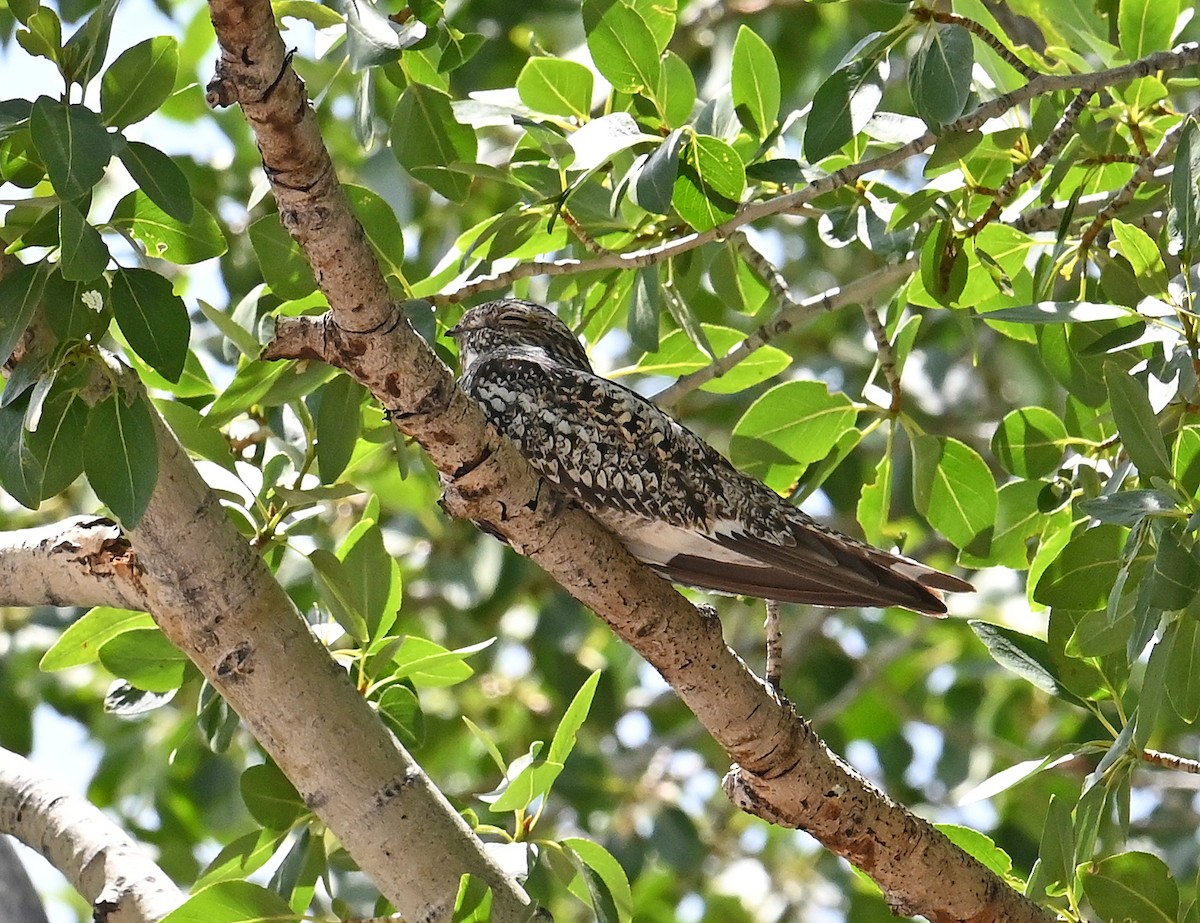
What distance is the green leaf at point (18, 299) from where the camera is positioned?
1748 millimetres

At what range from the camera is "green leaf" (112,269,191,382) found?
6.14ft

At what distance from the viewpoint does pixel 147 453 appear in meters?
1.83

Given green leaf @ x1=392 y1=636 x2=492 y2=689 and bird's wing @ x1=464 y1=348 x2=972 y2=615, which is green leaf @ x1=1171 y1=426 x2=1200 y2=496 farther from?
green leaf @ x1=392 y1=636 x2=492 y2=689

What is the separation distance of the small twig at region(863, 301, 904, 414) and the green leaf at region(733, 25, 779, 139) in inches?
17.6

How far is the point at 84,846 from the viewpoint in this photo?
7.66ft

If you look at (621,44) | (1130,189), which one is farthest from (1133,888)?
(621,44)

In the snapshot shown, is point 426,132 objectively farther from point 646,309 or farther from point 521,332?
point 521,332

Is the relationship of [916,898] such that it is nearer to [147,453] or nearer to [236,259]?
[147,453]

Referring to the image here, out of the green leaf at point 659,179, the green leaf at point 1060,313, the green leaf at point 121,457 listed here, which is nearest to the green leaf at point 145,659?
the green leaf at point 121,457

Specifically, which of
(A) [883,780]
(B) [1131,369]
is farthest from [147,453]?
(A) [883,780]

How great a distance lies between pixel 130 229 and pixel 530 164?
74 cm

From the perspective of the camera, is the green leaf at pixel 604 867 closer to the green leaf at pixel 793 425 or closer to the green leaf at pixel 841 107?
the green leaf at pixel 793 425

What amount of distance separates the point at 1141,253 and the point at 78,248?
1.55 metres

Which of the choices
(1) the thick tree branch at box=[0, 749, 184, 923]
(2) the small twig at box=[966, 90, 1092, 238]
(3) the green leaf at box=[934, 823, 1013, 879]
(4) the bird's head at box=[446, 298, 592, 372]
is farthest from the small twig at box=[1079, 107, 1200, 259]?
(1) the thick tree branch at box=[0, 749, 184, 923]
